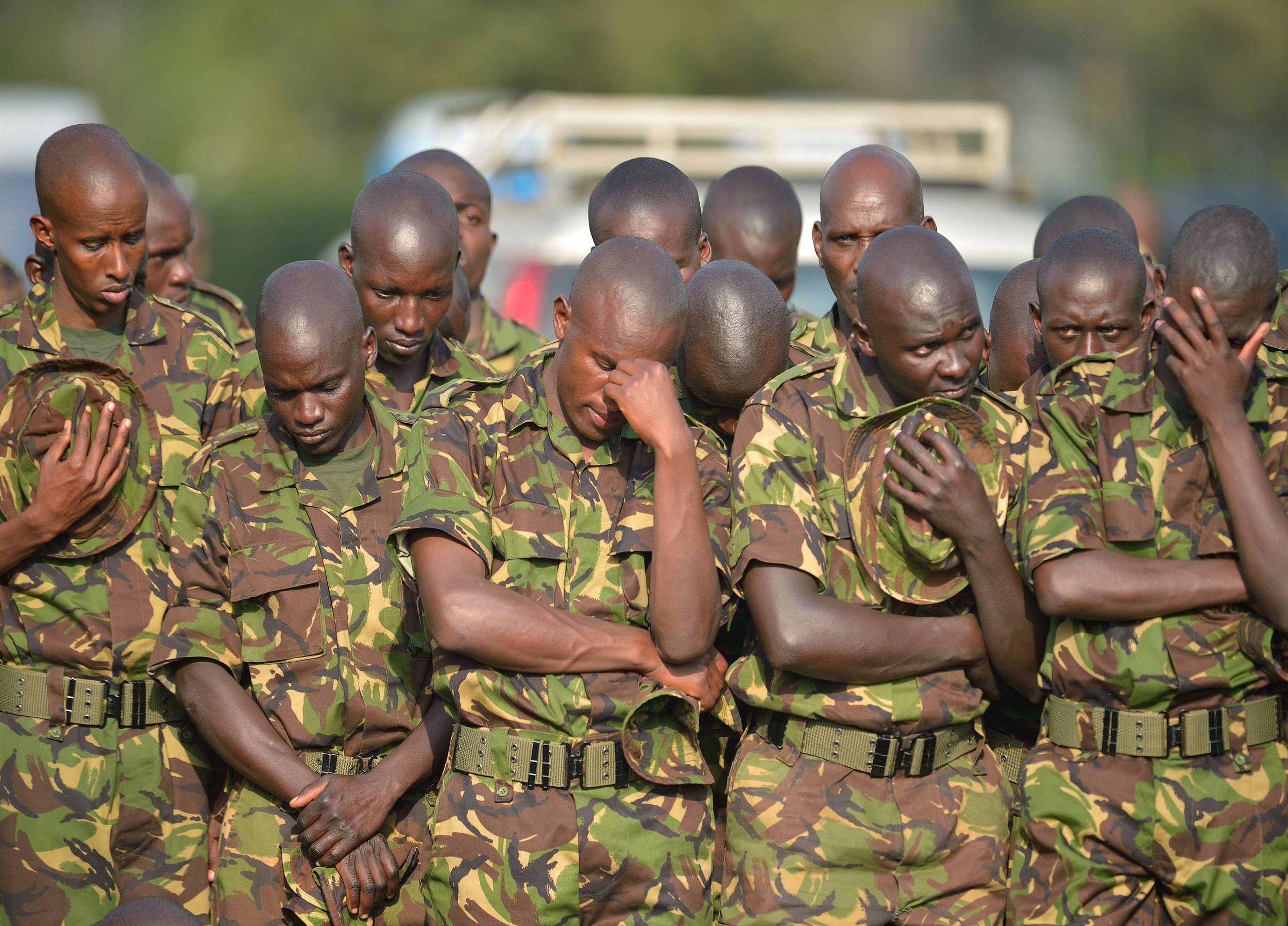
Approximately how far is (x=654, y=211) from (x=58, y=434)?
2.02 m

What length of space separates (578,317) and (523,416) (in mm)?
331

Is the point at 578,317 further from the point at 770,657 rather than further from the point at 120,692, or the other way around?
the point at 120,692

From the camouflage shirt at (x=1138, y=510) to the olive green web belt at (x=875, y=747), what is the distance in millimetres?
376

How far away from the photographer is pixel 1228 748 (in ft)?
13.5

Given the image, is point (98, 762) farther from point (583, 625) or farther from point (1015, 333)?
point (1015, 333)

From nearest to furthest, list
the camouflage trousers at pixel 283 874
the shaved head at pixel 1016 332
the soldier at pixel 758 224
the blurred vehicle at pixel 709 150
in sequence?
1. the camouflage trousers at pixel 283 874
2. the shaved head at pixel 1016 332
3. the soldier at pixel 758 224
4. the blurred vehicle at pixel 709 150

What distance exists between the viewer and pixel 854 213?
5.39 m

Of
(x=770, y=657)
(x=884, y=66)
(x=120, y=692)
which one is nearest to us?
(x=770, y=657)

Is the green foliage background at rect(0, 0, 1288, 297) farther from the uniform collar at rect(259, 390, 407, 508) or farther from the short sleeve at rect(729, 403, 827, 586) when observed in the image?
the short sleeve at rect(729, 403, 827, 586)

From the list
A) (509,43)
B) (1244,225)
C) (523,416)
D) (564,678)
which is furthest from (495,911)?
(509,43)

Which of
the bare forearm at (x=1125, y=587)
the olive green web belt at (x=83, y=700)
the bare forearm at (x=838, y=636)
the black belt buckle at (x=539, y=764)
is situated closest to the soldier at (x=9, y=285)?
the olive green web belt at (x=83, y=700)

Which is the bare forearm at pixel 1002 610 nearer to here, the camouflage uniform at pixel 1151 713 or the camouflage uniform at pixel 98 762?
A: the camouflage uniform at pixel 1151 713

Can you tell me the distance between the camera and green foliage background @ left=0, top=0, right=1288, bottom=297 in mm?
30719

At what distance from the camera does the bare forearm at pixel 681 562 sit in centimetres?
392
